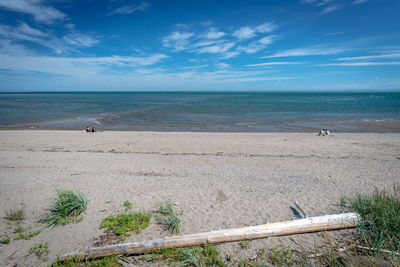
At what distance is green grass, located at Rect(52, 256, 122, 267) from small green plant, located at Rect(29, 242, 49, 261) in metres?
0.58

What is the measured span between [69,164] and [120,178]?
12.7ft

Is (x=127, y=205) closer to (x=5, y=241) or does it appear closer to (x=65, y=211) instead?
(x=65, y=211)

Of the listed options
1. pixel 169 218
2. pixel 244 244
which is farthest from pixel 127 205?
pixel 244 244

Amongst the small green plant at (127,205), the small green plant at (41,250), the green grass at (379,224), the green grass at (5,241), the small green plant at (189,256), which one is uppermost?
the green grass at (379,224)

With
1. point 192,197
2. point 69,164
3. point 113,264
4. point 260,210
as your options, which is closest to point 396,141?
point 260,210

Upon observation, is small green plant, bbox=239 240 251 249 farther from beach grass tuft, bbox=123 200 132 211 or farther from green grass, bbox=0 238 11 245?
green grass, bbox=0 238 11 245

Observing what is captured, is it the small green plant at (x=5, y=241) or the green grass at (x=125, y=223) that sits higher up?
the green grass at (x=125, y=223)

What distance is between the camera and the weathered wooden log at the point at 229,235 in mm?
4406

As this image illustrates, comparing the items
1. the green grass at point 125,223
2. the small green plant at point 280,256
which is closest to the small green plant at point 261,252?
the small green plant at point 280,256

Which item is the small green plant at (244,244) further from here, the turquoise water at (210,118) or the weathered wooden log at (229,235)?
the turquoise water at (210,118)

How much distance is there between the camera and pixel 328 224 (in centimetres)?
514

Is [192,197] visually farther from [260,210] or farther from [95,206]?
[95,206]

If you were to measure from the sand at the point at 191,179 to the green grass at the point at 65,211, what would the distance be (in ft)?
0.83

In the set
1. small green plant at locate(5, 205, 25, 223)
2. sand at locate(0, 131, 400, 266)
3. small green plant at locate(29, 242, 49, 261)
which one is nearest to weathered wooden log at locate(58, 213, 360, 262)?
sand at locate(0, 131, 400, 266)
